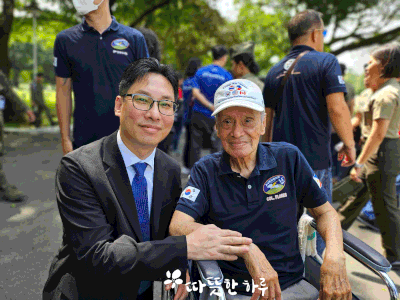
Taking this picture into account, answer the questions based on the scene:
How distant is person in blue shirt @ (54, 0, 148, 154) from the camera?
2654mm

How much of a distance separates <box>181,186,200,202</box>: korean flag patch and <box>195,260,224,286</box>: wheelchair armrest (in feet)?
1.17

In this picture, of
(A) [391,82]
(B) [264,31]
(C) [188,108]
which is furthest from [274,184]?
(B) [264,31]

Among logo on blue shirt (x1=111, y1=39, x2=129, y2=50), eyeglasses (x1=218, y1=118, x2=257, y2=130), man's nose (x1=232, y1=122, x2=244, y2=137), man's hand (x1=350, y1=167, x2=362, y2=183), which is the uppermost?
logo on blue shirt (x1=111, y1=39, x2=129, y2=50)

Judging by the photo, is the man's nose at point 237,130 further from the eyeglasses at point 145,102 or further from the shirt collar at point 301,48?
the shirt collar at point 301,48

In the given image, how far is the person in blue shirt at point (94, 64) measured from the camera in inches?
104

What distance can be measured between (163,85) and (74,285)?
1.00 m

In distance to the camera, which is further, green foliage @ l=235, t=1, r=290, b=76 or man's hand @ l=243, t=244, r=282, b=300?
green foliage @ l=235, t=1, r=290, b=76

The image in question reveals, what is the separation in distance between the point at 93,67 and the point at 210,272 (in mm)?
1788

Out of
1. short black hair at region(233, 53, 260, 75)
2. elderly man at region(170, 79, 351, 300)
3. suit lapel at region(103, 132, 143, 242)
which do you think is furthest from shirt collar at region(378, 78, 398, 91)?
suit lapel at region(103, 132, 143, 242)

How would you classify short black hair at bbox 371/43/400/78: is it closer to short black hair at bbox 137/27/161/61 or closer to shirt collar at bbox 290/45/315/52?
shirt collar at bbox 290/45/315/52

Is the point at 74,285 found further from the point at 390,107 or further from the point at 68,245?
the point at 390,107

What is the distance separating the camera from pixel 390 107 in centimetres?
333

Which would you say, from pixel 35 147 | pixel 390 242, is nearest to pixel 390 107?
pixel 390 242

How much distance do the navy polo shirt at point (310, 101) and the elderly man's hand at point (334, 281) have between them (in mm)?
1280
